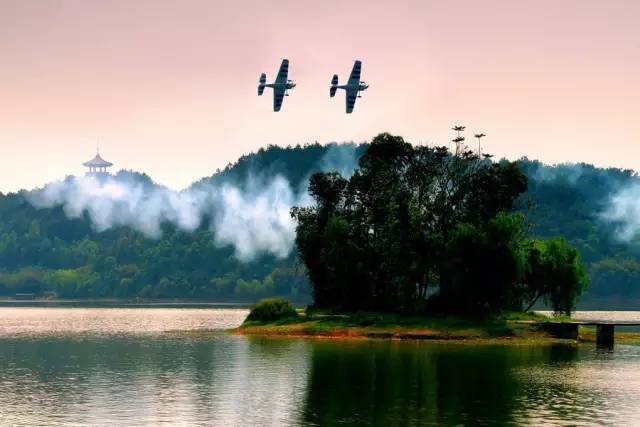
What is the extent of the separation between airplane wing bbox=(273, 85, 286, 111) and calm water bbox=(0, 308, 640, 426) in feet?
152

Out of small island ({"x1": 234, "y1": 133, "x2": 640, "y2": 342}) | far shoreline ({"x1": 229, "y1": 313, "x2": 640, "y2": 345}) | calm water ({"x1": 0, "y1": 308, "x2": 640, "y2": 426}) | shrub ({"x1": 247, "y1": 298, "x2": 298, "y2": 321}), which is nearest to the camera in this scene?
calm water ({"x1": 0, "y1": 308, "x2": 640, "y2": 426})

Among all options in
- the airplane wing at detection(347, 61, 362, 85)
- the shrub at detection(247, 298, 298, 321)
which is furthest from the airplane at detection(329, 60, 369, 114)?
the shrub at detection(247, 298, 298, 321)

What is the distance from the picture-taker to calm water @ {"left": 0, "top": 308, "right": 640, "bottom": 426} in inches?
2751

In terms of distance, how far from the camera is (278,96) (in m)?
165

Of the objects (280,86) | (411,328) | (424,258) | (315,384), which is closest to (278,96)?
(280,86)

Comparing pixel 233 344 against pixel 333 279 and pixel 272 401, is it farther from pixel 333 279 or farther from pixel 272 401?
pixel 272 401

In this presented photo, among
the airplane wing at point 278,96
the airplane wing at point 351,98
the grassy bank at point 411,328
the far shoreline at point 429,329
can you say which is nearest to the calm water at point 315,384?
the far shoreline at point 429,329

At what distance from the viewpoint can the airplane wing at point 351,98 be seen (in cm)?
16505

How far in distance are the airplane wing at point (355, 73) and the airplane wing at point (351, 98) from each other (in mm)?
1368

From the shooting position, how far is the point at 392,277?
504 ft

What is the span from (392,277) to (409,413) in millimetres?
82585

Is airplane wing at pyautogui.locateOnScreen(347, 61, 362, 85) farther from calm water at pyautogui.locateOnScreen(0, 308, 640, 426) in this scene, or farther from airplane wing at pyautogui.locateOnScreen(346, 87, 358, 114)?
calm water at pyautogui.locateOnScreen(0, 308, 640, 426)

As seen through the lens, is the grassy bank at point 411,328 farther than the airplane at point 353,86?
No

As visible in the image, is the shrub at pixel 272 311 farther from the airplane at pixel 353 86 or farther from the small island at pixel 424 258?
the airplane at pixel 353 86
